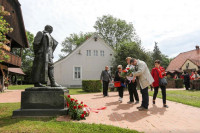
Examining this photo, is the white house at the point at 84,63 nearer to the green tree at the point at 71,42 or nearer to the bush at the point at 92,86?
the bush at the point at 92,86

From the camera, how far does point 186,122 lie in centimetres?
403

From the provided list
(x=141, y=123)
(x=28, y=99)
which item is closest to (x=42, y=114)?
(x=28, y=99)

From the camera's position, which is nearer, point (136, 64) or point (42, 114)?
point (42, 114)

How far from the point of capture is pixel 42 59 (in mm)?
5004

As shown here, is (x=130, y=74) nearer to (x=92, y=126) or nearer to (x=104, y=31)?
(x=92, y=126)

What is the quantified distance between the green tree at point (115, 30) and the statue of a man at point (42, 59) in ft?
118

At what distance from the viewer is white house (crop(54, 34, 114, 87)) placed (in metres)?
21.0

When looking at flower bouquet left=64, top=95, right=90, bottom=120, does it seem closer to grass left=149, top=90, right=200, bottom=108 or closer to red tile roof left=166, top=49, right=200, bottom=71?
grass left=149, top=90, right=200, bottom=108

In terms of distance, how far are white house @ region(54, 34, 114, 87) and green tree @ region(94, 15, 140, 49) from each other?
18.6 m

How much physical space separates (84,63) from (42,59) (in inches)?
658

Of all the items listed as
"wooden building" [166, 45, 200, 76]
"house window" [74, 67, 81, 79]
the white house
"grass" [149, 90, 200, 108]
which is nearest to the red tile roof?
"wooden building" [166, 45, 200, 76]

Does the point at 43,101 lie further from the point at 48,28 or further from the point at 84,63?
the point at 84,63

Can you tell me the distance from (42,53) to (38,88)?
115cm

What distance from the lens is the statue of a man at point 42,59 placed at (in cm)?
494
